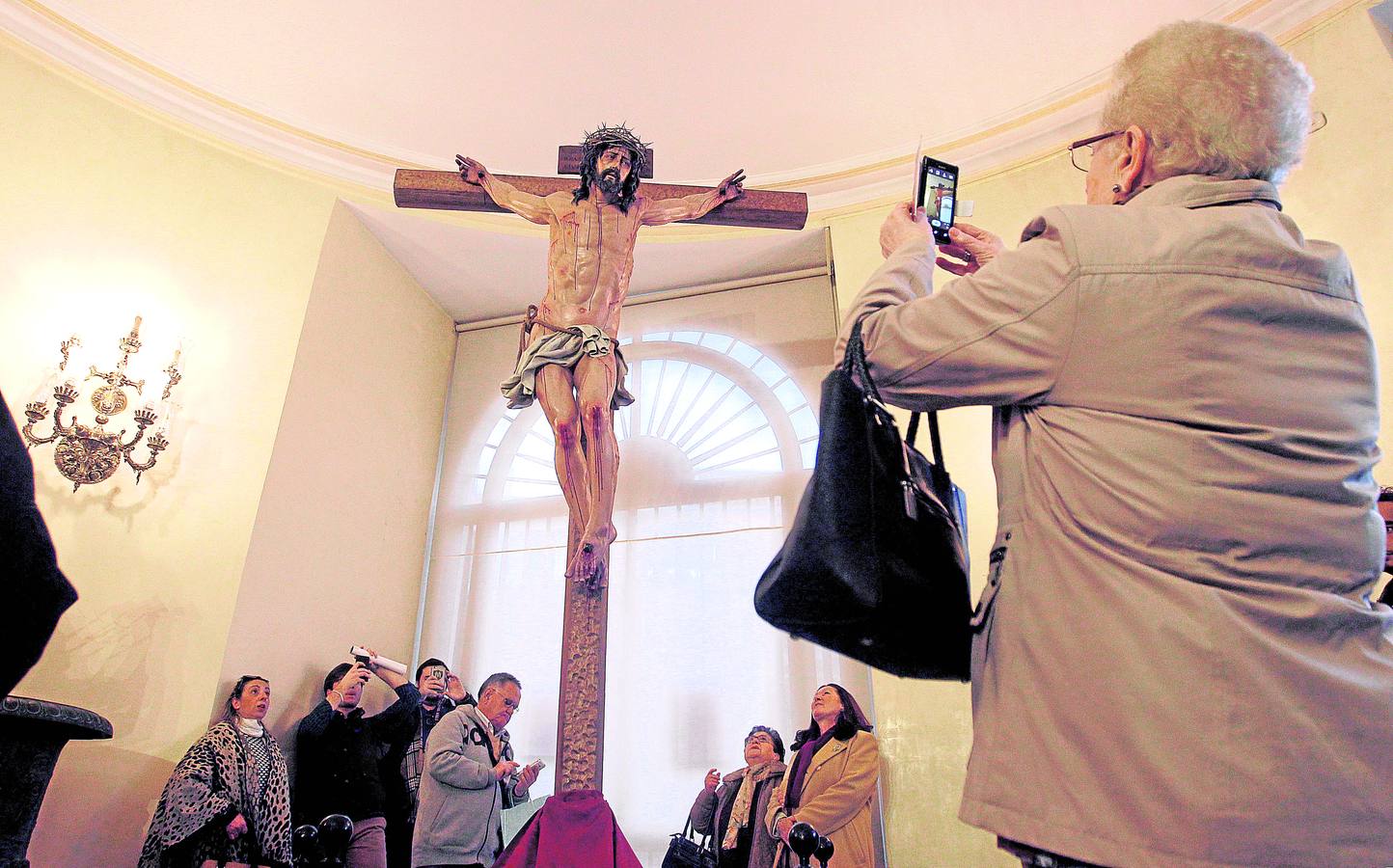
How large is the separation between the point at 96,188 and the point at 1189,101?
507 centimetres

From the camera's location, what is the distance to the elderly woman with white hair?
74cm

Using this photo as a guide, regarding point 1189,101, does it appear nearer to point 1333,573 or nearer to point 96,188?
point 1333,573

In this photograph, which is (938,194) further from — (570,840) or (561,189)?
(561,189)

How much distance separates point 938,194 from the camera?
1492mm

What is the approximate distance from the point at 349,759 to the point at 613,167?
9.91ft

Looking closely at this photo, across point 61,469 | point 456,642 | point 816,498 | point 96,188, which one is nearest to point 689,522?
point 456,642

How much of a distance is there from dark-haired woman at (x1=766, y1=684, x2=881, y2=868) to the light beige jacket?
2.70m

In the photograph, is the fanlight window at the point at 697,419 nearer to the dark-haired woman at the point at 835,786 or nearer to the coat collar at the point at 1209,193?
the dark-haired woman at the point at 835,786

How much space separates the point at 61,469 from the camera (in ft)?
13.1

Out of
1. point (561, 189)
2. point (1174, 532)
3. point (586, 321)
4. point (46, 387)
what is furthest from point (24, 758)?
point (1174, 532)

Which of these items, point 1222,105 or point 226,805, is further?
point 226,805

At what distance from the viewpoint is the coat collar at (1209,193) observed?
1007 millimetres

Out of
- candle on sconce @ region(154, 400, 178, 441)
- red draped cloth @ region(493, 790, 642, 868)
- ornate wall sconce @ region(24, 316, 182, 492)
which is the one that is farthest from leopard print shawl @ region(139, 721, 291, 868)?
red draped cloth @ region(493, 790, 642, 868)

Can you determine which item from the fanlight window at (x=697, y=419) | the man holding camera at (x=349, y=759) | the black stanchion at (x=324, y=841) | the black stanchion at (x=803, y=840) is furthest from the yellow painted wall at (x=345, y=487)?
the black stanchion at (x=803, y=840)
